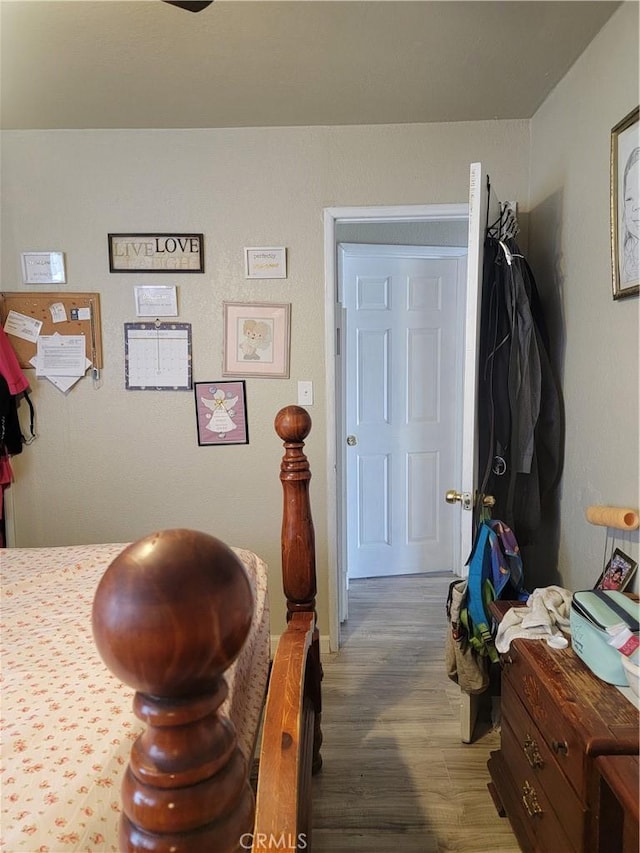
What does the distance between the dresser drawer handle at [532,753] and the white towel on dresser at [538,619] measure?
23 centimetres

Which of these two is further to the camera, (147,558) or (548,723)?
(548,723)

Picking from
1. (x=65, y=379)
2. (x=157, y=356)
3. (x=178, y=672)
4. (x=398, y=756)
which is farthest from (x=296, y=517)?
(x=65, y=379)

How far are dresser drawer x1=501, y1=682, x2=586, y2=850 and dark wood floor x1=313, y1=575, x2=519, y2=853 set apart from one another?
0.78ft

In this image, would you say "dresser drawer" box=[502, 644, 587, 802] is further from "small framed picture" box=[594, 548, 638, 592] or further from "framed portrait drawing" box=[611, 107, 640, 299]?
"framed portrait drawing" box=[611, 107, 640, 299]

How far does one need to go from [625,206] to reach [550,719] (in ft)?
4.54

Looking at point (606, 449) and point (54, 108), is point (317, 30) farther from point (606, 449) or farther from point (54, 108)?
point (606, 449)

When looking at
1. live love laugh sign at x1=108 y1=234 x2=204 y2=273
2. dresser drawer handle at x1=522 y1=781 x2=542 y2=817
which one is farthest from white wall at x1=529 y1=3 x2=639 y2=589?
live love laugh sign at x1=108 y1=234 x2=204 y2=273

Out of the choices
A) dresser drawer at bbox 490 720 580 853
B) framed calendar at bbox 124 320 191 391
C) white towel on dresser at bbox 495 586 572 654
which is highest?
framed calendar at bbox 124 320 191 391

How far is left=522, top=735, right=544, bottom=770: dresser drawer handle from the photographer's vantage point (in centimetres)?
127

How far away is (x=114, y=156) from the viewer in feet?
7.52

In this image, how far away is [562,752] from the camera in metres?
1.13

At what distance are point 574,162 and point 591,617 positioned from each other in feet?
5.09

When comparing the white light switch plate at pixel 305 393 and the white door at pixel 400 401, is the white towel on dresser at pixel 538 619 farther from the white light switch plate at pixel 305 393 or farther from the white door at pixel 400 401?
the white door at pixel 400 401

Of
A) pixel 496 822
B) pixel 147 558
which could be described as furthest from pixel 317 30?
pixel 496 822
